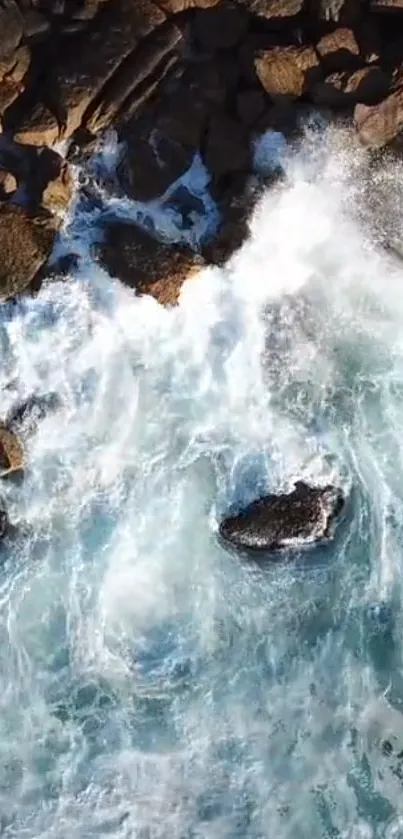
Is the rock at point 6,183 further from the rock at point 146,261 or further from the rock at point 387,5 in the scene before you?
the rock at point 387,5

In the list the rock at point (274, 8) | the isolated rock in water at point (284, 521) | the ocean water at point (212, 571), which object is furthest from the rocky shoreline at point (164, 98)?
the isolated rock in water at point (284, 521)

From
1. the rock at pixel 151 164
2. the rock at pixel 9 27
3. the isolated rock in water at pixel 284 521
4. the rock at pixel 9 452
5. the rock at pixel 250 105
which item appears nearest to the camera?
the rock at pixel 9 27

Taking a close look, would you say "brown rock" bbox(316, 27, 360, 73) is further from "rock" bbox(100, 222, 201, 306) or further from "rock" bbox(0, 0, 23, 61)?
"rock" bbox(0, 0, 23, 61)

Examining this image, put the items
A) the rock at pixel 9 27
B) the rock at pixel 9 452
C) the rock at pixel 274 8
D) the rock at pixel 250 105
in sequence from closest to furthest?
the rock at pixel 9 27
the rock at pixel 274 8
the rock at pixel 250 105
the rock at pixel 9 452

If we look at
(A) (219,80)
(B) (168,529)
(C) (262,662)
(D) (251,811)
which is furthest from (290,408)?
(D) (251,811)

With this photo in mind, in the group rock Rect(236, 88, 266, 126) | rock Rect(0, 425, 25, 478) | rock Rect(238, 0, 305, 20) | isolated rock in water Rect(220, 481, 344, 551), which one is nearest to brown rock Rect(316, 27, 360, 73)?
rock Rect(238, 0, 305, 20)

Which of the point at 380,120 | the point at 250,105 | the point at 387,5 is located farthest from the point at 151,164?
the point at 387,5

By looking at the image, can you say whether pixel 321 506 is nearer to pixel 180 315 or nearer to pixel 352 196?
pixel 180 315
